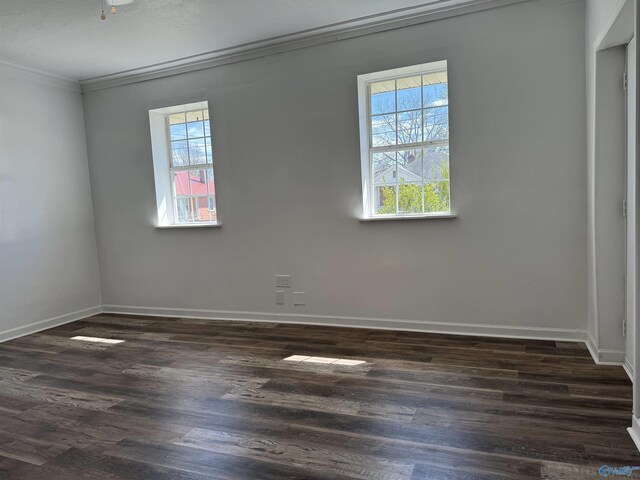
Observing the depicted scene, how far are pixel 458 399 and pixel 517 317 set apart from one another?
4.35 ft

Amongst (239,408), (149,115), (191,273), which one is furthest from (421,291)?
(149,115)

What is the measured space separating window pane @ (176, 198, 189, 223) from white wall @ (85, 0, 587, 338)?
0.27 m

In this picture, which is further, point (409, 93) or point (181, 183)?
point (181, 183)

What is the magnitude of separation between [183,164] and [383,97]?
2.41 meters

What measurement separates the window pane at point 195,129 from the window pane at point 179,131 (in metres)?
0.07

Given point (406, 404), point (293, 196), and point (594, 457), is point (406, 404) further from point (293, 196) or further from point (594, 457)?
point (293, 196)

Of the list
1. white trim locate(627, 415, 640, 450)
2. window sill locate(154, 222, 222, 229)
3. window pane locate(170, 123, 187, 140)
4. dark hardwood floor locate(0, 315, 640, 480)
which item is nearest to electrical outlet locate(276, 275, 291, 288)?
dark hardwood floor locate(0, 315, 640, 480)

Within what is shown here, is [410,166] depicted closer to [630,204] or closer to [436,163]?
[436,163]

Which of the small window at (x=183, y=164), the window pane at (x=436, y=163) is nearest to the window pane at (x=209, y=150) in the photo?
the small window at (x=183, y=164)

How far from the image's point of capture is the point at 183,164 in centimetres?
504

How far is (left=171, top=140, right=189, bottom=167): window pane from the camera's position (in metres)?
5.02

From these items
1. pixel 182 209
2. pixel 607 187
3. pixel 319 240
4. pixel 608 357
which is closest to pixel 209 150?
pixel 182 209

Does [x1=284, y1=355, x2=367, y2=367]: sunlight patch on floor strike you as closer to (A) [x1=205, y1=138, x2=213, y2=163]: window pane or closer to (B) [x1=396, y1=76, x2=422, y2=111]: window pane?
(B) [x1=396, y1=76, x2=422, y2=111]: window pane

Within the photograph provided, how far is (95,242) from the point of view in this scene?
5.39 metres
